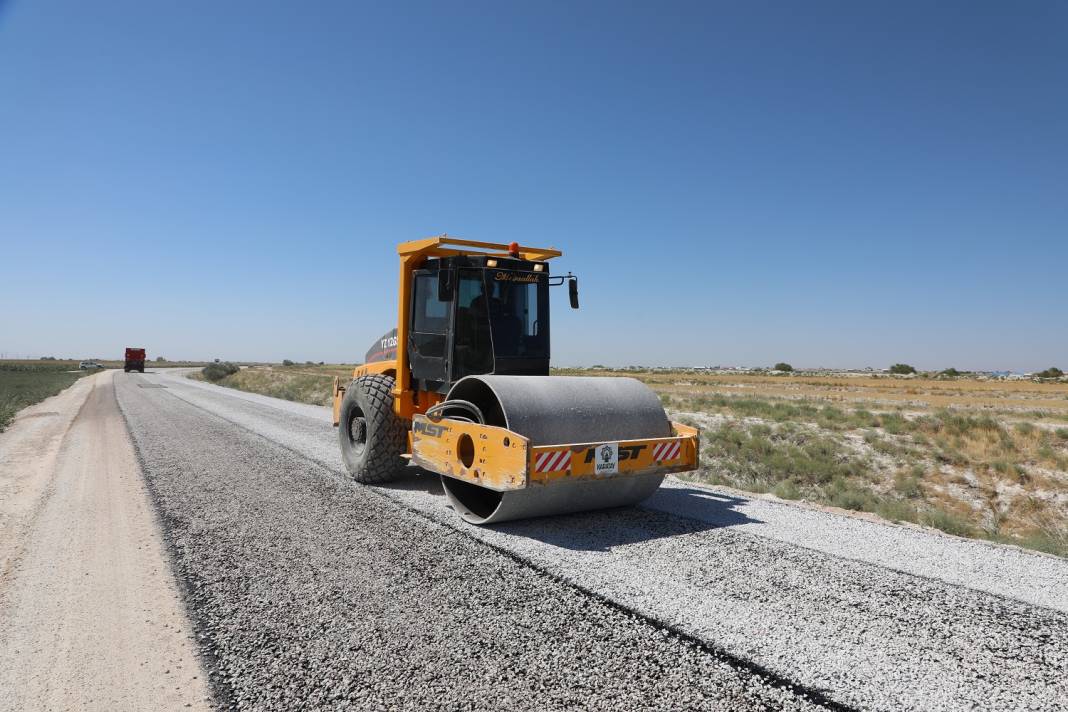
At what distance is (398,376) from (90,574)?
13.2ft

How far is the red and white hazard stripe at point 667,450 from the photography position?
19.8ft

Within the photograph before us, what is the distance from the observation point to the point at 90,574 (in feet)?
15.8

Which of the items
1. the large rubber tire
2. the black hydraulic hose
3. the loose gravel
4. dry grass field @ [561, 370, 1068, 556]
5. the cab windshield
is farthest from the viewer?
dry grass field @ [561, 370, 1068, 556]

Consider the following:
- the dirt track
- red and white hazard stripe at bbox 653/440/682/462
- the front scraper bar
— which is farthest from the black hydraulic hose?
the dirt track

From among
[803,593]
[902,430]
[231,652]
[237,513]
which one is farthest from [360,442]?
[902,430]

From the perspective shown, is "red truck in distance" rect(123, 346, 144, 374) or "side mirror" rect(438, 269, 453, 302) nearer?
"side mirror" rect(438, 269, 453, 302)

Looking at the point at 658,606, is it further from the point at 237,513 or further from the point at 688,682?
the point at 237,513

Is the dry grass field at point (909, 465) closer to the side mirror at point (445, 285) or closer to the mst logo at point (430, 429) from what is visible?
the mst logo at point (430, 429)

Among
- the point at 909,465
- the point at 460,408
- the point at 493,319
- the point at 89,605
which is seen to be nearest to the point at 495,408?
the point at 460,408

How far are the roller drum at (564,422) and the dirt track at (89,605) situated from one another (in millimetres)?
2830

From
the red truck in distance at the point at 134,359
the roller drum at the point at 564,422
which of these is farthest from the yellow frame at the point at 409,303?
the red truck in distance at the point at 134,359

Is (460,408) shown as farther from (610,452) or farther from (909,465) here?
(909,465)

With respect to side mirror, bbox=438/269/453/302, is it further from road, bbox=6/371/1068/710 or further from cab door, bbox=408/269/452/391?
road, bbox=6/371/1068/710

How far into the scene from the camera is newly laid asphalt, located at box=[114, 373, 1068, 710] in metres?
3.08
